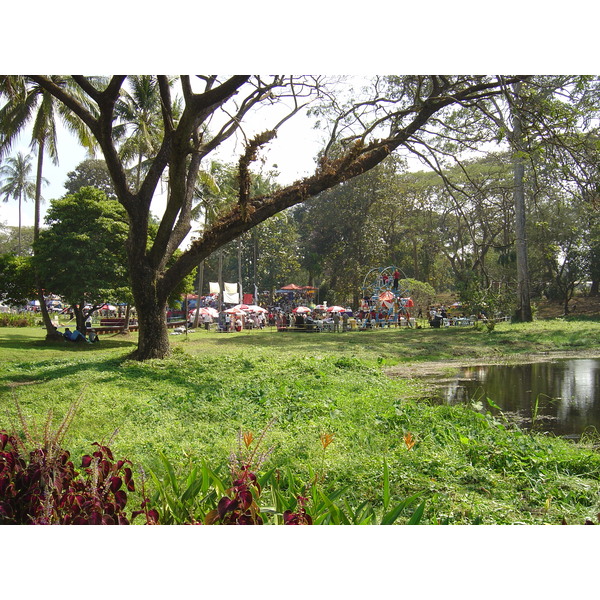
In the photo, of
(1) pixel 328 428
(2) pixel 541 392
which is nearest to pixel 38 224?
(1) pixel 328 428

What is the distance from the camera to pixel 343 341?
17.8 metres

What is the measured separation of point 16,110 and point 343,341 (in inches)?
435

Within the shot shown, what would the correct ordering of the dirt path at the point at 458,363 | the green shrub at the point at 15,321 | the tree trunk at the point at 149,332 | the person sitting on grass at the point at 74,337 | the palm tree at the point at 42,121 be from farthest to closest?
the green shrub at the point at 15,321 < the person sitting on grass at the point at 74,337 < the palm tree at the point at 42,121 < the dirt path at the point at 458,363 < the tree trunk at the point at 149,332

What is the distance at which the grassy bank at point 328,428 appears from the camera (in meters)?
3.77

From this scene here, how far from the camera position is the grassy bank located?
3.77 metres

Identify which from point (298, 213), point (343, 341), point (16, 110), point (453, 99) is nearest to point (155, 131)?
point (16, 110)

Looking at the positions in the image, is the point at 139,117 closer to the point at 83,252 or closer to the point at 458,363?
the point at 83,252

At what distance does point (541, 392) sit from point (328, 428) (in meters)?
4.64

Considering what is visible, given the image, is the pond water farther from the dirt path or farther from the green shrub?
the green shrub

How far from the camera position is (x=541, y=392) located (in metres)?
8.64

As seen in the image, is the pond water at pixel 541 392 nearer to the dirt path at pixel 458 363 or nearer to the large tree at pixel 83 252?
the dirt path at pixel 458 363

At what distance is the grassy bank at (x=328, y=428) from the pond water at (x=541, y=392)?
2.70 ft

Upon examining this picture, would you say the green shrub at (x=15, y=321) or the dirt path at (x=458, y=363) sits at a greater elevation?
the green shrub at (x=15, y=321)

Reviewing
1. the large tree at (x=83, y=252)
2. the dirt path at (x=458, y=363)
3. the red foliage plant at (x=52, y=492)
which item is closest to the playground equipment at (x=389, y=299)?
the dirt path at (x=458, y=363)
